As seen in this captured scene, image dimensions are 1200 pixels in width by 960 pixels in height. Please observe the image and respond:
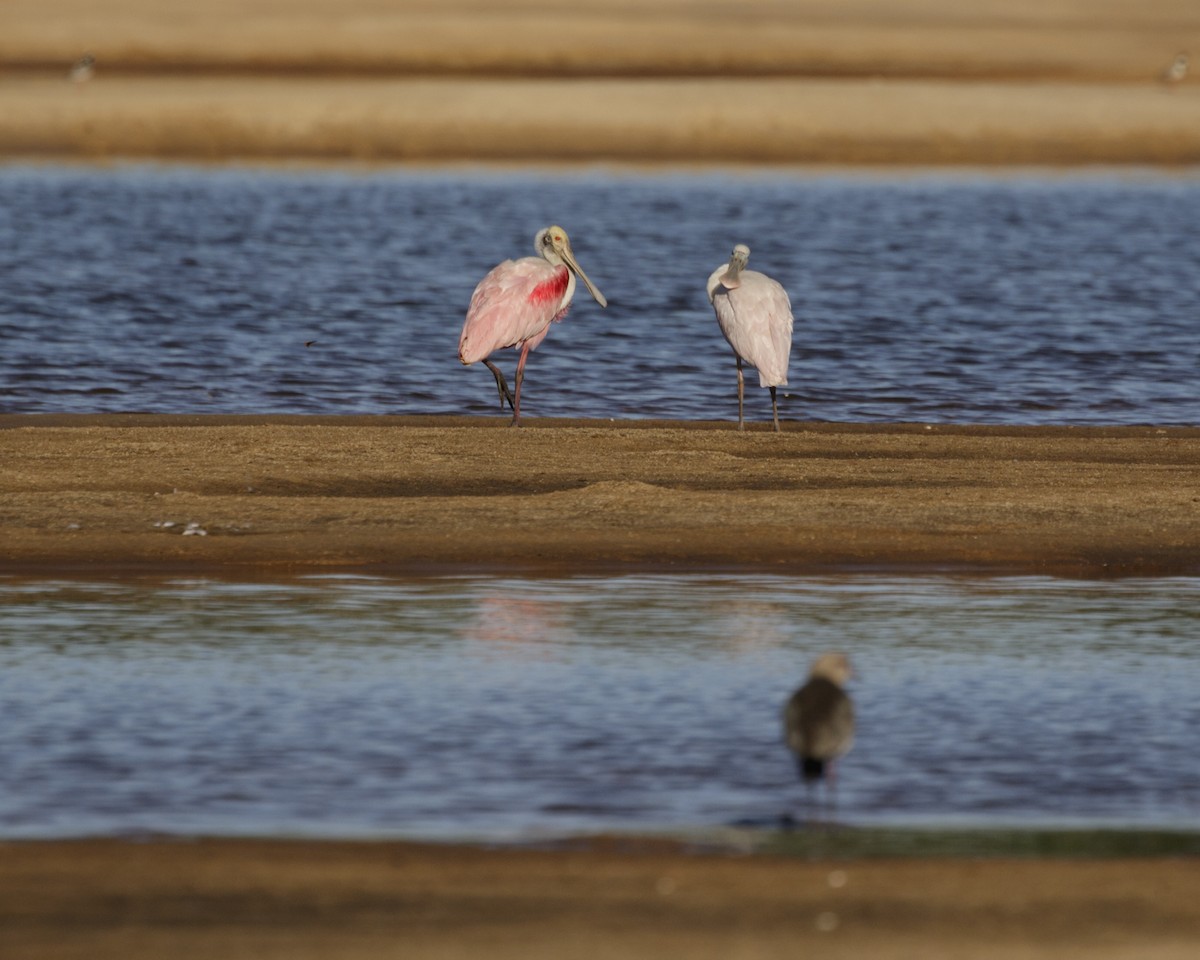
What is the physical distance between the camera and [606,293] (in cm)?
2912

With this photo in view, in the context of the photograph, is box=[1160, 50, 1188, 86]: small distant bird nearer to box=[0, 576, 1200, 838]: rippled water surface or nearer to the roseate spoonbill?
the roseate spoonbill

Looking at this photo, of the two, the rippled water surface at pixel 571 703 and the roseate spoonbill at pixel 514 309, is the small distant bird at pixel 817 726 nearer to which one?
the rippled water surface at pixel 571 703

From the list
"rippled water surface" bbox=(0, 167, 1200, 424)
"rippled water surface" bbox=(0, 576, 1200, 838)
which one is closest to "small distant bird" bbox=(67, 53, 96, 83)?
"rippled water surface" bbox=(0, 167, 1200, 424)

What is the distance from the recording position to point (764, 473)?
48.9 feet

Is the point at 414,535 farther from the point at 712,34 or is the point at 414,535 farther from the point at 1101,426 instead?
the point at 712,34

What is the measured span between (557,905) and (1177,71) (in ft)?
166

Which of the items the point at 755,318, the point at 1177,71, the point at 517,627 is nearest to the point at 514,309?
the point at 755,318

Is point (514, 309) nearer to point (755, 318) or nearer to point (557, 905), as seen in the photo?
point (755, 318)

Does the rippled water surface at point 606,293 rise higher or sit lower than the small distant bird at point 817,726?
lower

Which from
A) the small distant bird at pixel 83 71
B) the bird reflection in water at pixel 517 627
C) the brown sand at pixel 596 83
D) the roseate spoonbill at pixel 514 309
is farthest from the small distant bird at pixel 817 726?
the small distant bird at pixel 83 71

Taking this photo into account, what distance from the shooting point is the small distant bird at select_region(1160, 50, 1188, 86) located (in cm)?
5491

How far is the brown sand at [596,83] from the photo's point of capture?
52656 millimetres

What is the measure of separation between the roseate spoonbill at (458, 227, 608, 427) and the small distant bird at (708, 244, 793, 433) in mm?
1238

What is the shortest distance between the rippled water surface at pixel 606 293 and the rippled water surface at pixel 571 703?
815 cm
